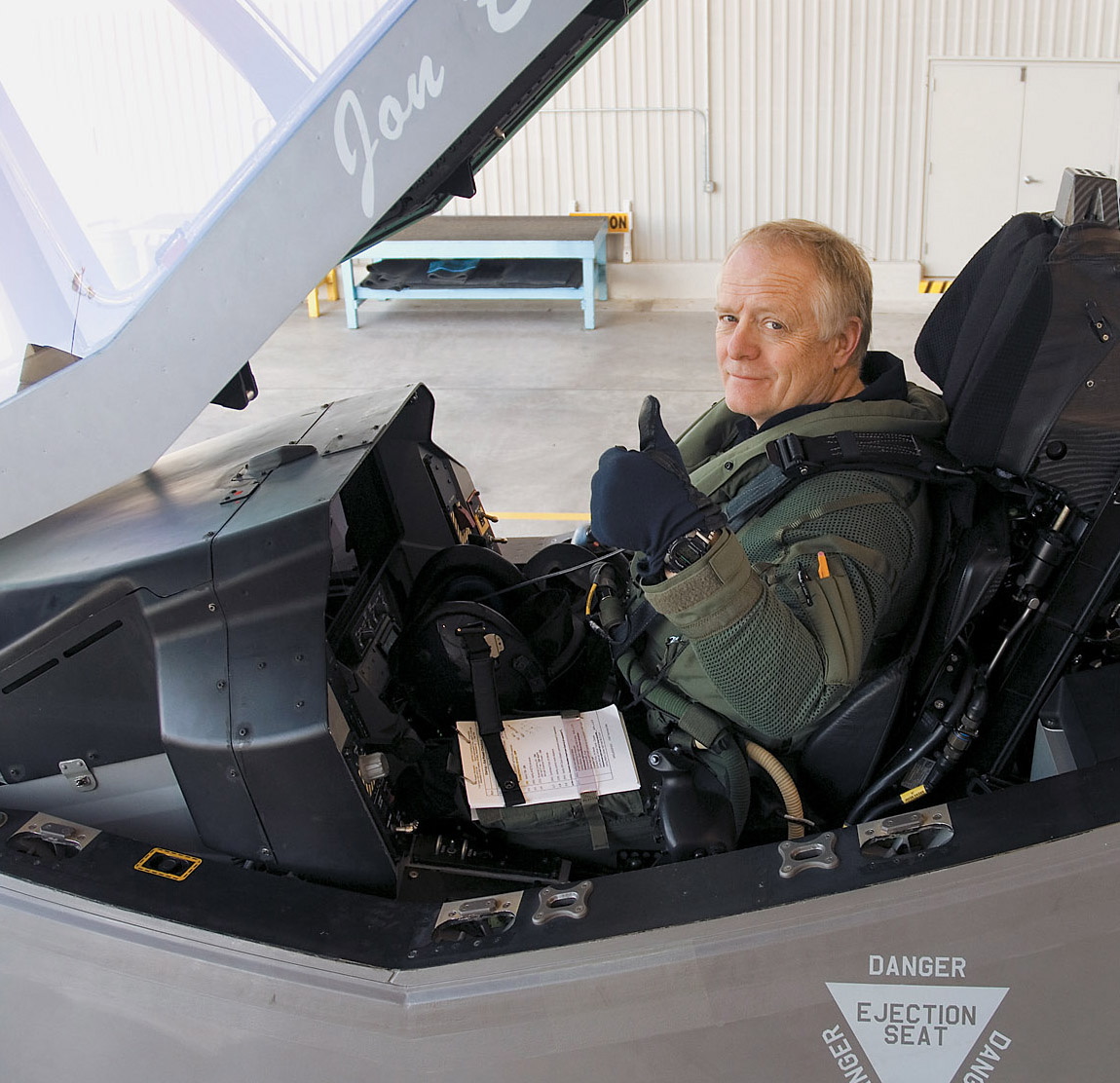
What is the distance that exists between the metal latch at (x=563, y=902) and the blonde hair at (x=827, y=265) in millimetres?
886

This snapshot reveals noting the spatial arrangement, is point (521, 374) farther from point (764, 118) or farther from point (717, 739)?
point (717, 739)

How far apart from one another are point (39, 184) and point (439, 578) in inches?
34.3

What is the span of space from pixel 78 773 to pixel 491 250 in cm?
588

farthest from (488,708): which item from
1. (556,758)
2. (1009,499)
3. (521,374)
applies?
(521,374)

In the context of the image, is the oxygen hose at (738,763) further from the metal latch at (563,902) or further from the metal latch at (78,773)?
the metal latch at (78,773)

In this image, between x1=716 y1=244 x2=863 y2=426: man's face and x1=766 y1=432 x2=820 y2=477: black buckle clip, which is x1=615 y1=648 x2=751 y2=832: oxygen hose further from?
x1=716 y1=244 x2=863 y2=426: man's face

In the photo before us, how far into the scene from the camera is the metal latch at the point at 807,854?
4.32 ft

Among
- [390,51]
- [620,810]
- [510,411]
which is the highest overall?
[390,51]

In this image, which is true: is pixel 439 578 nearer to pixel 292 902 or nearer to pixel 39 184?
pixel 292 902

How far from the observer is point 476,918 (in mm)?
1389

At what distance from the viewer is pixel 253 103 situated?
1.35 m

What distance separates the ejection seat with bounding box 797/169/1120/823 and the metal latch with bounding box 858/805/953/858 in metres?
0.19

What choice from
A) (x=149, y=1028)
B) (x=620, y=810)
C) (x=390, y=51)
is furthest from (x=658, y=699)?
(x=390, y=51)

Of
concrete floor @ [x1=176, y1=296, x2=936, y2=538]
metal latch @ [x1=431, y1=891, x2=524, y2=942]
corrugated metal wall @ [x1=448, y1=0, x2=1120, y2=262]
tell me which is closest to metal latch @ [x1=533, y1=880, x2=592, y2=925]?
metal latch @ [x1=431, y1=891, x2=524, y2=942]
